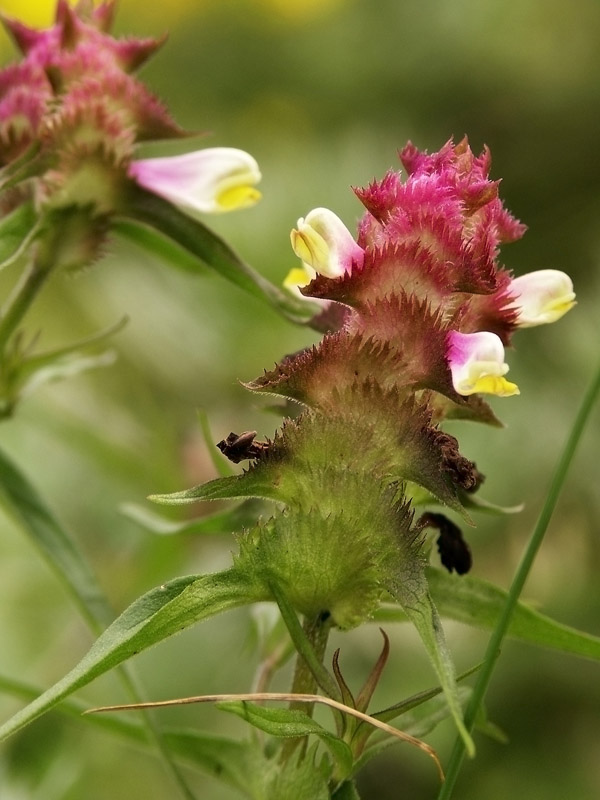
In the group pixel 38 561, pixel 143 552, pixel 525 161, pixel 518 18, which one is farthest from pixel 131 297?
pixel 518 18

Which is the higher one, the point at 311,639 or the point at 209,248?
the point at 209,248

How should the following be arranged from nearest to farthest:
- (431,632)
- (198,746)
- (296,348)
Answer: (431,632)
(198,746)
(296,348)

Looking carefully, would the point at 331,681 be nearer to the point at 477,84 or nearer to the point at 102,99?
the point at 102,99

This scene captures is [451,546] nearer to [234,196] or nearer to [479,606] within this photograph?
[479,606]

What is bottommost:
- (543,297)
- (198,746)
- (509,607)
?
(198,746)

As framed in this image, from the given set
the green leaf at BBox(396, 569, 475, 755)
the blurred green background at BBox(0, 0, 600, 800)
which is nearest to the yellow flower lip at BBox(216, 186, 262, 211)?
the blurred green background at BBox(0, 0, 600, 800)

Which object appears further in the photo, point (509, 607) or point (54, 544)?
point (54, 544)

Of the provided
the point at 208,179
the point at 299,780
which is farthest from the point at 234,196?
the point at 299,780

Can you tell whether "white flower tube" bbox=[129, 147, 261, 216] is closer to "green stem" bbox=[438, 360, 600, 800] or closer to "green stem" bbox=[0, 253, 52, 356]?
"green stem" bbox=[0, 253, 52, 356]
